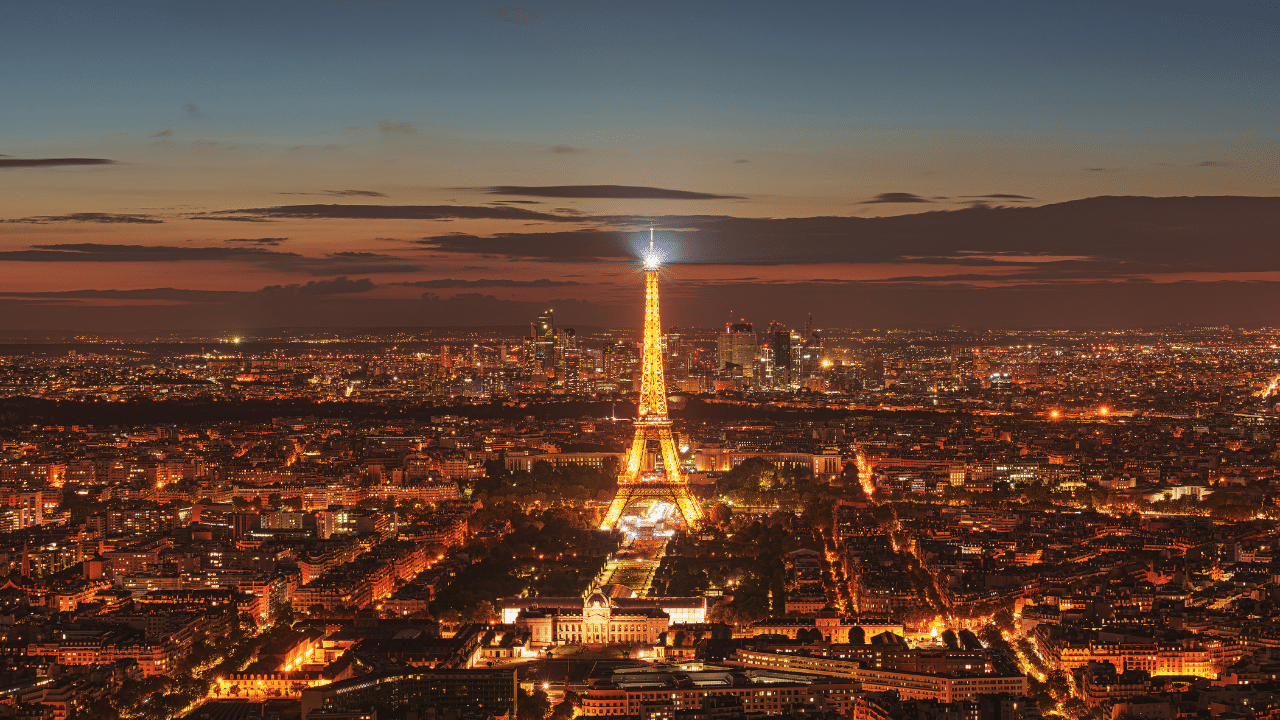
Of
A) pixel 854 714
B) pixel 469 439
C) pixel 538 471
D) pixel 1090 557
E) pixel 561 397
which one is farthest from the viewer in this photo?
pixel 561 397

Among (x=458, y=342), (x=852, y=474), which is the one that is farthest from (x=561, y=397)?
(x=458, y=342)

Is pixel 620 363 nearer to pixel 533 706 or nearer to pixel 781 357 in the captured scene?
pixel 781 357

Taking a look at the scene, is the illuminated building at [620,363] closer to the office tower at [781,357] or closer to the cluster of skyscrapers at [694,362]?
the cluster of skyscrapers at [694,362]

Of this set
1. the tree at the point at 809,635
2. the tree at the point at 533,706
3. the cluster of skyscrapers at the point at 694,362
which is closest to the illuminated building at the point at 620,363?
the cluster of skyscrapers at the point at 694,362

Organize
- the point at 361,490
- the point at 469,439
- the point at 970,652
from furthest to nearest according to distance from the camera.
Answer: the point at 469,439
the point at 361,490
the point at 970,652

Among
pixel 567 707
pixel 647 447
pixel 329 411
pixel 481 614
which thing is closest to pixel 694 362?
pixel 329 411

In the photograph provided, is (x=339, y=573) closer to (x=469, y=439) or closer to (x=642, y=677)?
(x=642, y=677)

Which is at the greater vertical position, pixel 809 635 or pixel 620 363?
pixel 620 363
